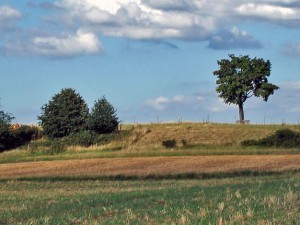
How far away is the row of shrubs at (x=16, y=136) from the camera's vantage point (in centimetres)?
9731

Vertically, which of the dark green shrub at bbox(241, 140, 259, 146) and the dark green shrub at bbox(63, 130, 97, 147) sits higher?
the dark green shrub at bbox(63, 130, 97, 147)

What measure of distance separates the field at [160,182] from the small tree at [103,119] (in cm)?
257

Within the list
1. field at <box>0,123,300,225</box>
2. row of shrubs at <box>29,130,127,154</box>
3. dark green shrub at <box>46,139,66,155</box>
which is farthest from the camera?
row of shrubs at <box>29,130,127,154</box>

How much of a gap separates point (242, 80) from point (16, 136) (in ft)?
122

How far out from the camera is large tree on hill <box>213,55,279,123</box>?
362 feet

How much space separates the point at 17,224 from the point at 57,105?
290 ft

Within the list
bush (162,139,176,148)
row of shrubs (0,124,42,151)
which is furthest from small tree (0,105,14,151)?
bush (162,139,176,148)

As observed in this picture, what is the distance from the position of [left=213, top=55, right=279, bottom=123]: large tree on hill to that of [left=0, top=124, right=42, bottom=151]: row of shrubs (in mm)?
30928

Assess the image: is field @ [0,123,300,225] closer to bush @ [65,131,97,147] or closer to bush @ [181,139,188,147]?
bush @ [181,139,188,147]

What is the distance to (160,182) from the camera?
126 ft

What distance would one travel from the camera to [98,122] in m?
98.2

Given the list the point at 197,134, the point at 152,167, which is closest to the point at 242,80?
the point at 197,134

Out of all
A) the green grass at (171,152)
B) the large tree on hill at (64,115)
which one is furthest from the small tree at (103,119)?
the green grass at (171,152)

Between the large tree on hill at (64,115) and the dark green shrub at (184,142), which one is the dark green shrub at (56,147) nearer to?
the large tree on hill at (64,115)
